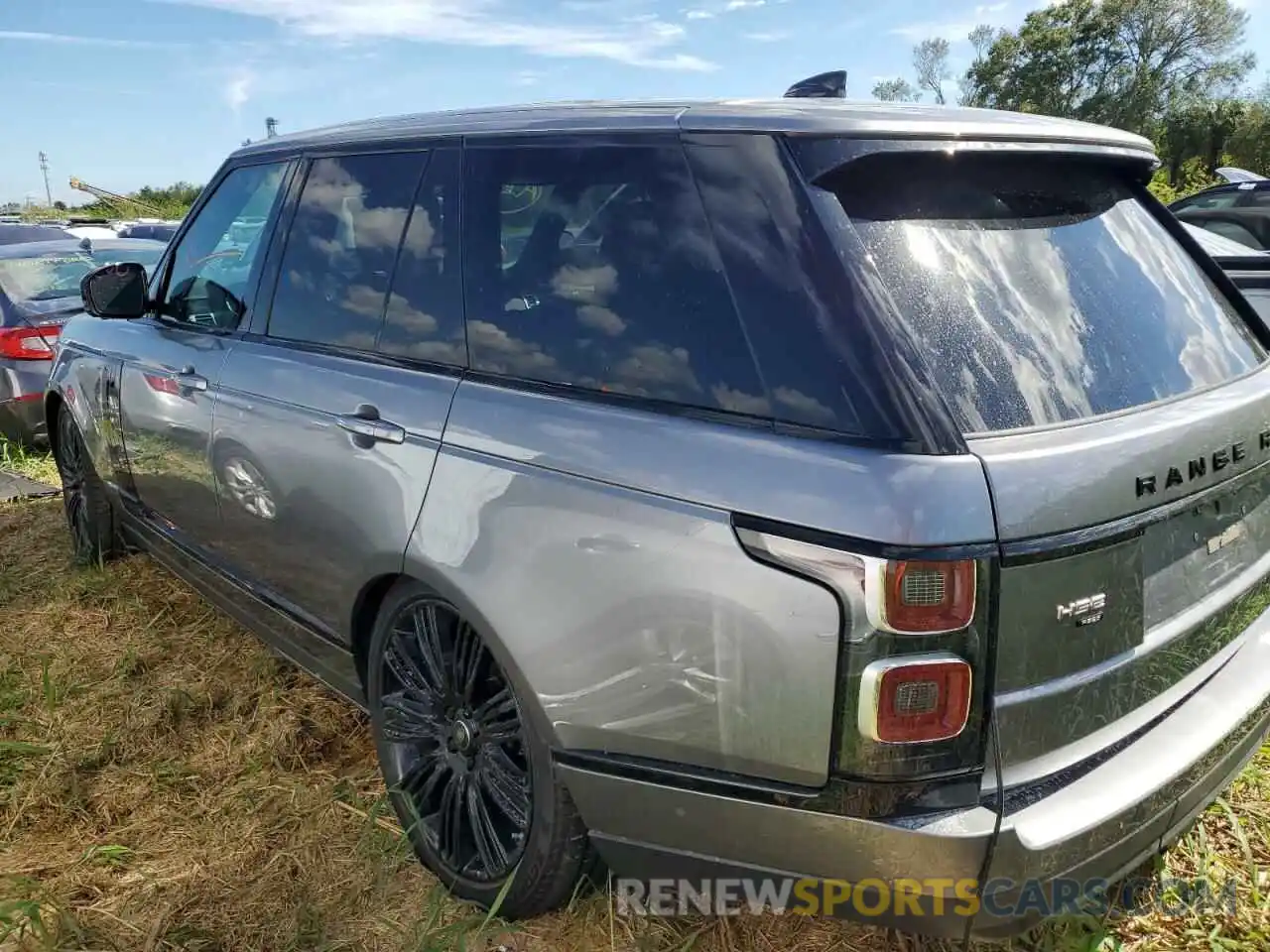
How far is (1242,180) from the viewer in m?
8.00

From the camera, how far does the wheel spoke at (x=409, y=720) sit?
2.41 m

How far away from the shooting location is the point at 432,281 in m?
2.39

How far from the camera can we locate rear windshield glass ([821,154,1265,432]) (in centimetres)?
166

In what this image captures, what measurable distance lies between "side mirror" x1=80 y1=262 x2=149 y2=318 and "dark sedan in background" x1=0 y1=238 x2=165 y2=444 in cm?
344

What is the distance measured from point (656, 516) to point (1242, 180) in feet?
27.4

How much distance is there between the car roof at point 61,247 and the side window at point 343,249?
213 inches

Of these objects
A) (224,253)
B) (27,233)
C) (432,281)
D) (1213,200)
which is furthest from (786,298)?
(27,233)

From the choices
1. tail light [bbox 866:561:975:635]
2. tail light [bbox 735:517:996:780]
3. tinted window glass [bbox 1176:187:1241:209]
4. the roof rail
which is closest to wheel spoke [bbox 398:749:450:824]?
tail light [bbox 735:517:996:780]

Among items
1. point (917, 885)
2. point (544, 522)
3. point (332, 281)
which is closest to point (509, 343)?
point (544, 522)

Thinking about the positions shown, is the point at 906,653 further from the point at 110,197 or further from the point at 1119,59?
the point at 1119,59

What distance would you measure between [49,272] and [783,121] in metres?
7.18

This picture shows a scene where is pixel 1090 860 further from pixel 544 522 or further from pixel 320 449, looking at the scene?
pixel 320 449

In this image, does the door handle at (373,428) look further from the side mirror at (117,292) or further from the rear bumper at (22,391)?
the rear bumper at (22,391)

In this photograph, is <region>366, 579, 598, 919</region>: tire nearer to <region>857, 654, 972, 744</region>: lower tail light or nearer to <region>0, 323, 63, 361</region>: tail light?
<region>857, 654, 972, 744</region>: lower tail light
